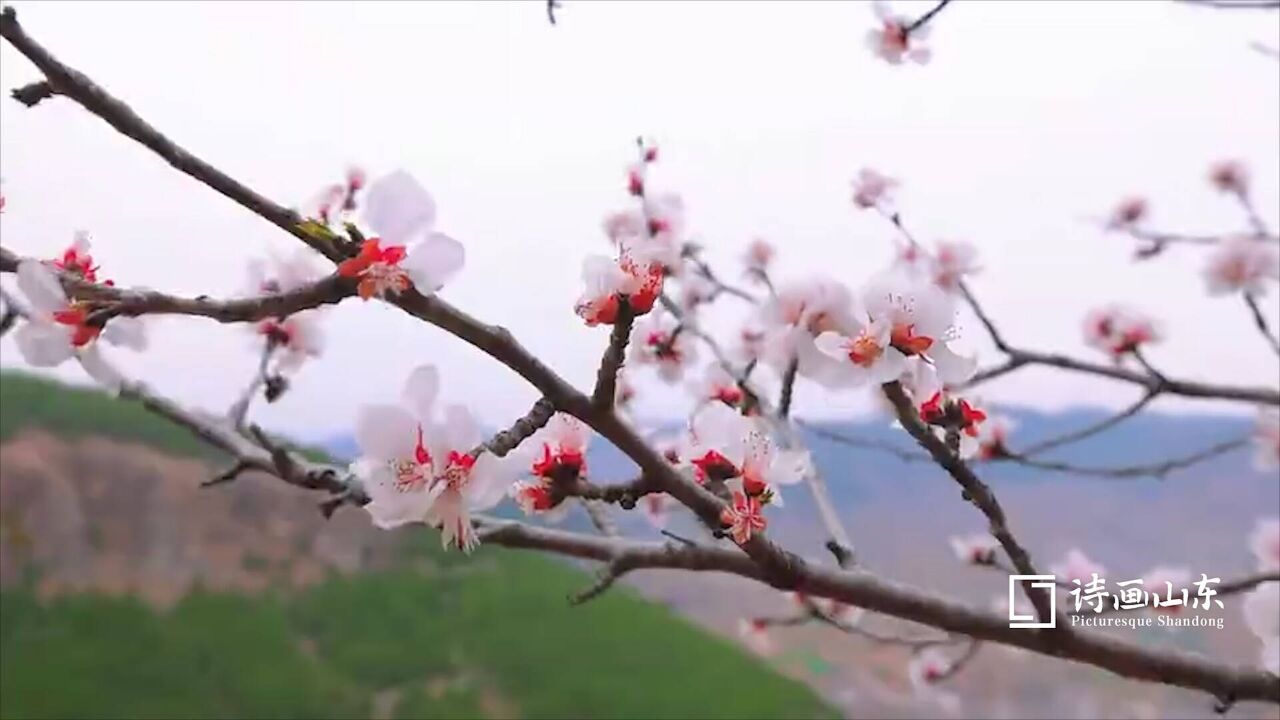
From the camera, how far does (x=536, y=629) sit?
53.7 inches

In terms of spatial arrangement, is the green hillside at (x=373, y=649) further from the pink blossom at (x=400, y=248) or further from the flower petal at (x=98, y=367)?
the pink blossom at (x=400, y=248)

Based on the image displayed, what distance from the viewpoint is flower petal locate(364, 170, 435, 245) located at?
31 cm

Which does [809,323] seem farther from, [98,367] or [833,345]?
[98,367]

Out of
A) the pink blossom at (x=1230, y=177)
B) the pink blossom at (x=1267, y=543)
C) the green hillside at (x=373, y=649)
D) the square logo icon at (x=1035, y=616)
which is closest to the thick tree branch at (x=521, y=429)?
the square logo icon at (x=1035, y=616)

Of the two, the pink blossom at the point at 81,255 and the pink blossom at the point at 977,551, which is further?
the pink blossom at the point at 977,551

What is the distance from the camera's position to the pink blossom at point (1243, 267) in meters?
1.22

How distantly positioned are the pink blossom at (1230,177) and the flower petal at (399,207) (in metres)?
1.44

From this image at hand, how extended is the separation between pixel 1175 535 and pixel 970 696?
1.57ft

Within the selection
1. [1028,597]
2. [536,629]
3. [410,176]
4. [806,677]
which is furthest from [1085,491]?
[410,176]

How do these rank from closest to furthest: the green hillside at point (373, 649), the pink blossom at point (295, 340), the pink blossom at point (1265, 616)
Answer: the pink blossom at point (1265, 616), the pink blossom at point (295, 340), the green hillside at point (373, 649)

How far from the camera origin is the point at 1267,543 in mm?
849

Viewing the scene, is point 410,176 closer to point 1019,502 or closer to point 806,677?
point 806,677

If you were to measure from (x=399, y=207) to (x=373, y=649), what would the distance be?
42.5 inches

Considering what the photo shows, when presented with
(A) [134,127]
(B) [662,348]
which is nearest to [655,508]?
(B) [662,348]
